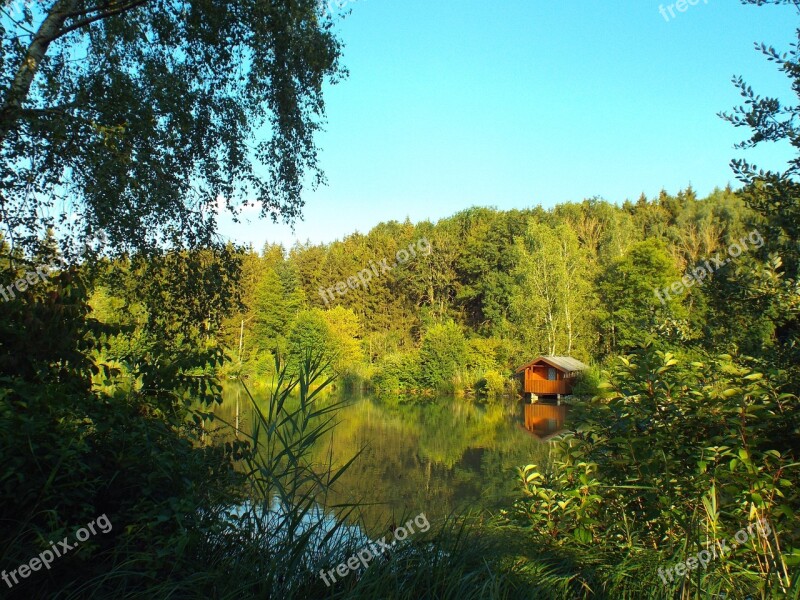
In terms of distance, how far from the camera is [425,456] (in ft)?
51.8

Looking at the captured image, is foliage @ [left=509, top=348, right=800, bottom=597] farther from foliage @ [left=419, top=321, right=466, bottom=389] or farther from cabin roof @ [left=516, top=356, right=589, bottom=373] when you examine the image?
foliage @ [left=419, top=321, right=466, bottom=389]

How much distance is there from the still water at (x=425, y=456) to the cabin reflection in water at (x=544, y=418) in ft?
1.53

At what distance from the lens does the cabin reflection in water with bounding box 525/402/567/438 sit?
67.6 ft

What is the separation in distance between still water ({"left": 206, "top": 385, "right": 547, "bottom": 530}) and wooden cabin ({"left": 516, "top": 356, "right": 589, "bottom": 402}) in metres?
A: 4.30

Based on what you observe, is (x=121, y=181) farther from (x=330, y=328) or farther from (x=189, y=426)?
(x=330, y=328)

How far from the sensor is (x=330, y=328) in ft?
123

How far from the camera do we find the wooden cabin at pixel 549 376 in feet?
100.0

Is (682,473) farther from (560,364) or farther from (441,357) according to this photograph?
(441,357)

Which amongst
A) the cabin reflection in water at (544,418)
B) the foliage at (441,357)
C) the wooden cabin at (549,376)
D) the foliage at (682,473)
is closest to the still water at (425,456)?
the cabin reflection in water at (544,418)

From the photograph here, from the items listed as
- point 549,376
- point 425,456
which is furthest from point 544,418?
point 425,456

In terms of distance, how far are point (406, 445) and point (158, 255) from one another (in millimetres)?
12764

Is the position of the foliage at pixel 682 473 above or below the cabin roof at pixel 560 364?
above

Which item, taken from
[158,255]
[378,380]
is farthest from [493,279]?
[158,255]

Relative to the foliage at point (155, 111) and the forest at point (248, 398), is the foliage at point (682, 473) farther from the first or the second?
the foliage at point (155, 111)
